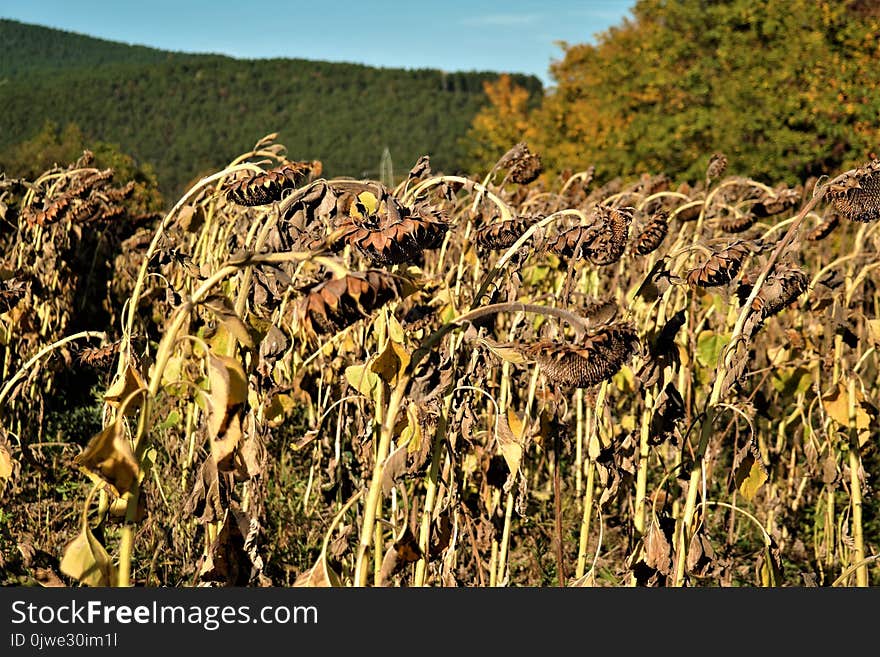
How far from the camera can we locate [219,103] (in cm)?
5519

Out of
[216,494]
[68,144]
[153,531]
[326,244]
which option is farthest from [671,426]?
[68,144]

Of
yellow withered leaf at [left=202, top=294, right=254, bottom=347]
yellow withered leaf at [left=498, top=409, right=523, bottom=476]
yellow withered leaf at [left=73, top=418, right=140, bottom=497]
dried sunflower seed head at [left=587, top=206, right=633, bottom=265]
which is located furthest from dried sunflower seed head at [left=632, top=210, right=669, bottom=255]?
yellow withered leaf at [left=73, top=418, right=140, bottom=497]

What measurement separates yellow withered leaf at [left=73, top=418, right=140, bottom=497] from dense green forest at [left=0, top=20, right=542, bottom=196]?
37376mm

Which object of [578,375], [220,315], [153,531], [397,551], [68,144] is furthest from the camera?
[68,144]

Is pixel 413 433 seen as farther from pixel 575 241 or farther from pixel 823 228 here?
pixel 823 228

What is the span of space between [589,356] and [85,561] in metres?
0.80

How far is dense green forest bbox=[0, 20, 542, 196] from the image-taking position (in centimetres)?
4456

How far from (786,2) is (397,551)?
14.8m

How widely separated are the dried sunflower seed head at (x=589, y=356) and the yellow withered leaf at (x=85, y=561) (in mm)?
720

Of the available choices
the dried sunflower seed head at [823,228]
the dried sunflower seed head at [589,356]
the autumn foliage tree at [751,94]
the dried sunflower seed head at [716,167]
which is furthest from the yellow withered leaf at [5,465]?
the autumn foliage tree at [751,94]

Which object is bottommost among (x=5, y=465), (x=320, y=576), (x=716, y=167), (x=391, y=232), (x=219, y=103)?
(x=320, y=576)

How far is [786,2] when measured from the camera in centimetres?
1448

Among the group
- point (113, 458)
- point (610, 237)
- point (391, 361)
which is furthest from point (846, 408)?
point (113, 458)

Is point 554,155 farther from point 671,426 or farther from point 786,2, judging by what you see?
point 671,426
